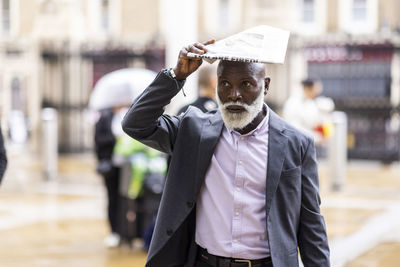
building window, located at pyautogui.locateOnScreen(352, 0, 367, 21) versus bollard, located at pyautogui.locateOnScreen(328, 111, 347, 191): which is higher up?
building window, located at pyautogui.locateOnScreen(352, 0, 367, 21)

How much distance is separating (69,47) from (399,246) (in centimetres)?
1508

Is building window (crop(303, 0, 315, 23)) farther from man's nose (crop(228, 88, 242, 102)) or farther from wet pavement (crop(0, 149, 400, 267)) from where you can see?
man's nose (crop(228, 88, 242, 102))

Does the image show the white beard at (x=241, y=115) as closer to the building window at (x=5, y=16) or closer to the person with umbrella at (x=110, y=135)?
the person with umbrella at (x=110, y=135)

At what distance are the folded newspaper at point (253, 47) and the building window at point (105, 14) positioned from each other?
873 inches

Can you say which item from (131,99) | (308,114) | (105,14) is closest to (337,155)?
(308,114)

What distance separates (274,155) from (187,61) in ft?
1.75

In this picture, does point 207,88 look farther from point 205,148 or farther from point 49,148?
point 49,148

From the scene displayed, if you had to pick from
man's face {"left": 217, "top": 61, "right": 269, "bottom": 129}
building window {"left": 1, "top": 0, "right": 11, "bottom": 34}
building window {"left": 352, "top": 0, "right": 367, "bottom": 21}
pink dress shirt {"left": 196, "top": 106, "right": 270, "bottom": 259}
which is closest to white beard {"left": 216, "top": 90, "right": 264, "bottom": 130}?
man's face {"left": 217, "top": 61, "right": 269, "bottom": 129}

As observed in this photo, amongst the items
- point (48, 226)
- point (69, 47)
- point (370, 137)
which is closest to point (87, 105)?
point (69, 47)

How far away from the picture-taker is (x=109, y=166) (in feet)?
24.6

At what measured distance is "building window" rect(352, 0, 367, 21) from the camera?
72.9ft

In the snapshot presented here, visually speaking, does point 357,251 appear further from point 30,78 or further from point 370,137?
point 30,78

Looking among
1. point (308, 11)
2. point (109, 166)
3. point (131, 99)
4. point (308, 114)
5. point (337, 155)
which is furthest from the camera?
point (308, 11)

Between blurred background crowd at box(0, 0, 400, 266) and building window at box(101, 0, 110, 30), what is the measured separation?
0.05 m
